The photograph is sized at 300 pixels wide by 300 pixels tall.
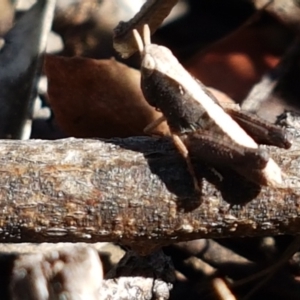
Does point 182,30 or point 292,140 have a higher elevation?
point 292,140

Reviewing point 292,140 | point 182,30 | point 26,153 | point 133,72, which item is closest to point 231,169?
point 292,140

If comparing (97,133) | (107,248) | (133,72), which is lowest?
(107,248)

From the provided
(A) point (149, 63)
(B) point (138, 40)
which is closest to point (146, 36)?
(B) point (138, 40)

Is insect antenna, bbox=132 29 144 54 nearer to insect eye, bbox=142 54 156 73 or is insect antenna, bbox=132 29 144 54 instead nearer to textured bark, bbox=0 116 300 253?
insect eye, bbox=142 54 156 73

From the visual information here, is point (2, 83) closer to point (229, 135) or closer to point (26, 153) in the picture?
point (26, 153)

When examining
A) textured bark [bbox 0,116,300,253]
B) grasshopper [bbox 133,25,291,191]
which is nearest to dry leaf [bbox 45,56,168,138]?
grasshopper [bbox 133,25,291,191]

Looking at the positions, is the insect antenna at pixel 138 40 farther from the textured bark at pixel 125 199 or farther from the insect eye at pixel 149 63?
the textured bark at pixel 125 199

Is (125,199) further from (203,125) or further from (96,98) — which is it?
(96,98)
